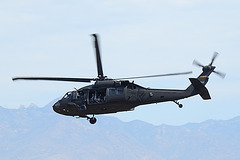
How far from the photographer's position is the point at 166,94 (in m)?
57.6

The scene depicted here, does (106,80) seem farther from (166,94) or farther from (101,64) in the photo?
(166,94)

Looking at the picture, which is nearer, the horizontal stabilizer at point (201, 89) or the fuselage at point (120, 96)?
the horizontal stabilizer at point (201, 89)

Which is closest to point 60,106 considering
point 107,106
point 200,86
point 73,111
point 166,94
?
point 73,111

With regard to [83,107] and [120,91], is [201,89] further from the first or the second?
[83,107]

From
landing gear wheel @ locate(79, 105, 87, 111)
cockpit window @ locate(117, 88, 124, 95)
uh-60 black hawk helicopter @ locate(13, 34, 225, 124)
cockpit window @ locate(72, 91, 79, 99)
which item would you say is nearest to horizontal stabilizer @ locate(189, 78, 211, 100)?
uh-60 black hawk helicopter @ locate(13, 34, 225, 124)

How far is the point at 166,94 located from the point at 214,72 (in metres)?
A: 7.39

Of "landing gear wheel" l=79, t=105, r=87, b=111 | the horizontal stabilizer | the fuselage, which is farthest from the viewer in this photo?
"landing gear wheel" l=79, t=105, r=87, b=111

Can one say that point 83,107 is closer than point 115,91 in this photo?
No

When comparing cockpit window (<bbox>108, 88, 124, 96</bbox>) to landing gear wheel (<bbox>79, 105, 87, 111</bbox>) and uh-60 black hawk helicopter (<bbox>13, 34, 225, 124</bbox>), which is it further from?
landing gear wheel (<bbox>79, 105, 87, 111</bbox>)

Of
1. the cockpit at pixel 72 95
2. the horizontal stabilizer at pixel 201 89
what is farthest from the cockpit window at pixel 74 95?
the horizontal stabilizer at pixel 201 89

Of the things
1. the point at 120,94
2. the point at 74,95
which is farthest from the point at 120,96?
the point at 74,95

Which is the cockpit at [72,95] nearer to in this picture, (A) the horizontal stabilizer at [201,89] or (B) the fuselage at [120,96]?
(B) the fuselage at [120,96]

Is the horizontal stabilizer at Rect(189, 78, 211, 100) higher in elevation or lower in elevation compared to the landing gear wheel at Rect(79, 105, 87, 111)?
higher

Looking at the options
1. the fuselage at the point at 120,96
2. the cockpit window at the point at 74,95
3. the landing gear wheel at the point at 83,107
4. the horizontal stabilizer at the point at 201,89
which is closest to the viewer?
the horizontal stabilizer at the point at 201,89
